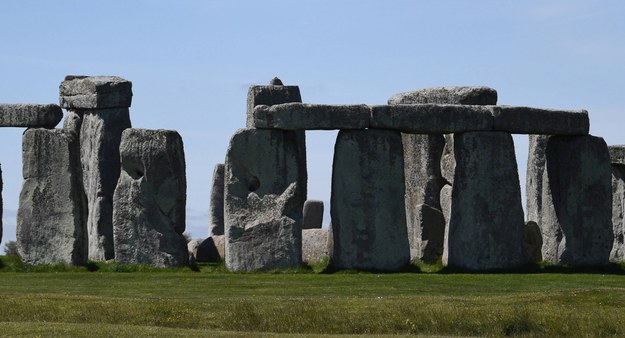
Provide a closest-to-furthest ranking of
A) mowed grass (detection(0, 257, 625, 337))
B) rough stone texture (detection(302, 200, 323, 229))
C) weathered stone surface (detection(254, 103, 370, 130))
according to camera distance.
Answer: mowed grass (detection(0, 257, 625, 337))
weathered stone surface (detection(254, 103, 370, 130))
rough stone texture (detection(302, 200, 323, 229))

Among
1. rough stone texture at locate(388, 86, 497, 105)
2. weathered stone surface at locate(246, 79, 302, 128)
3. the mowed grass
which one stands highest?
weathered stone surface at locate(246, 79, 302, 128)

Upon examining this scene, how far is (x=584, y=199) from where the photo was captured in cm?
4484

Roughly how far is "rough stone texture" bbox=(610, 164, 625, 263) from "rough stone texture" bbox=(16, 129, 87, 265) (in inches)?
538

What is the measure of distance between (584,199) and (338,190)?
19.8 ft

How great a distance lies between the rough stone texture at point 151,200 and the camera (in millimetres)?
43031

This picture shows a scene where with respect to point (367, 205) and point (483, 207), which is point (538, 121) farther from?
point (367, 205)

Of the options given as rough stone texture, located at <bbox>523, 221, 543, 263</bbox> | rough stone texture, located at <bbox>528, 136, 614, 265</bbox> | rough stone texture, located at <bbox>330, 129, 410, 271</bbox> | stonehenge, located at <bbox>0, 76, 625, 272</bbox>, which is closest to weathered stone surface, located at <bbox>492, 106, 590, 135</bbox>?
stonehenge, located at <bbox>0, 76, 625, 272</bbox>

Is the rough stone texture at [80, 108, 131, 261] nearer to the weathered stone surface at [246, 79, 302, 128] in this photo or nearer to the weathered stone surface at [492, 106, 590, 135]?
the weathered stone surface at [246, 79, 302, 128]

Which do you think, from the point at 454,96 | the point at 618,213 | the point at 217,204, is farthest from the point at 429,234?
the point at 217,204

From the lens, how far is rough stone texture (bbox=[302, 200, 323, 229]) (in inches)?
2325

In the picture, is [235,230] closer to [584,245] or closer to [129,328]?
[584,245]

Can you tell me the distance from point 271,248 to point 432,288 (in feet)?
18.8

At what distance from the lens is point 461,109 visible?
43312mm

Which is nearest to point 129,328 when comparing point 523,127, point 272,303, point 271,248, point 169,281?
point 272,303
